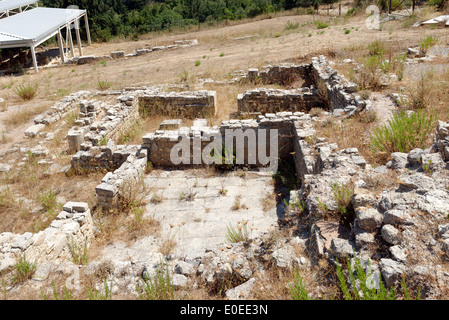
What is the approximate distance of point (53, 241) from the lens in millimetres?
5109

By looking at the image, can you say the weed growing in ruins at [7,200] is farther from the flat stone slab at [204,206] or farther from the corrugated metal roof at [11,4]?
the corrugated metal roof at [11,4]

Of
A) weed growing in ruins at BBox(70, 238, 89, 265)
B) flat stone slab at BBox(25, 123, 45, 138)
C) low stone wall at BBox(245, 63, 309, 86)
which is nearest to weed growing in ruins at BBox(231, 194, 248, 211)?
weed growing in ruins at BBox(70, 238, 89, 265)

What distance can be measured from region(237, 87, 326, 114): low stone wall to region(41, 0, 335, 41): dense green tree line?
24600 millimetres

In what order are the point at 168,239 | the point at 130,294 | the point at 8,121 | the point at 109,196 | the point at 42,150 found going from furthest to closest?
the point at 8,121
the point at 42,150
the point at 109,196
the point at 168,239
the point at 130,294

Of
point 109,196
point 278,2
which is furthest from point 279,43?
point 278,2

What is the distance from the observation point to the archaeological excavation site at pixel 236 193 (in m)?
3.63

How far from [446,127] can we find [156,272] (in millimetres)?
4382

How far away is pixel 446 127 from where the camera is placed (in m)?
4.85

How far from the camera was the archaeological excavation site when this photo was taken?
143 inches

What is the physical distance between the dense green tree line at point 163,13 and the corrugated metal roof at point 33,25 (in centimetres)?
532

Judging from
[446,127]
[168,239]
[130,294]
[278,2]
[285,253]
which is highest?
[278,2]

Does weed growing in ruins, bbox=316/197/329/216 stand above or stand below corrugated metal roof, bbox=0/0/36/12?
below

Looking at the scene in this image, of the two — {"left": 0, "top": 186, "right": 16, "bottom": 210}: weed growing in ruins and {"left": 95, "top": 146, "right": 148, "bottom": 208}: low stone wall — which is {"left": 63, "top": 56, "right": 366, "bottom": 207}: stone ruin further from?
{"left": 0, "top": 186, "right": 16, "bottom": 210}: weed growing in ruins

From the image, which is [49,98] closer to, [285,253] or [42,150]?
[42,150]
